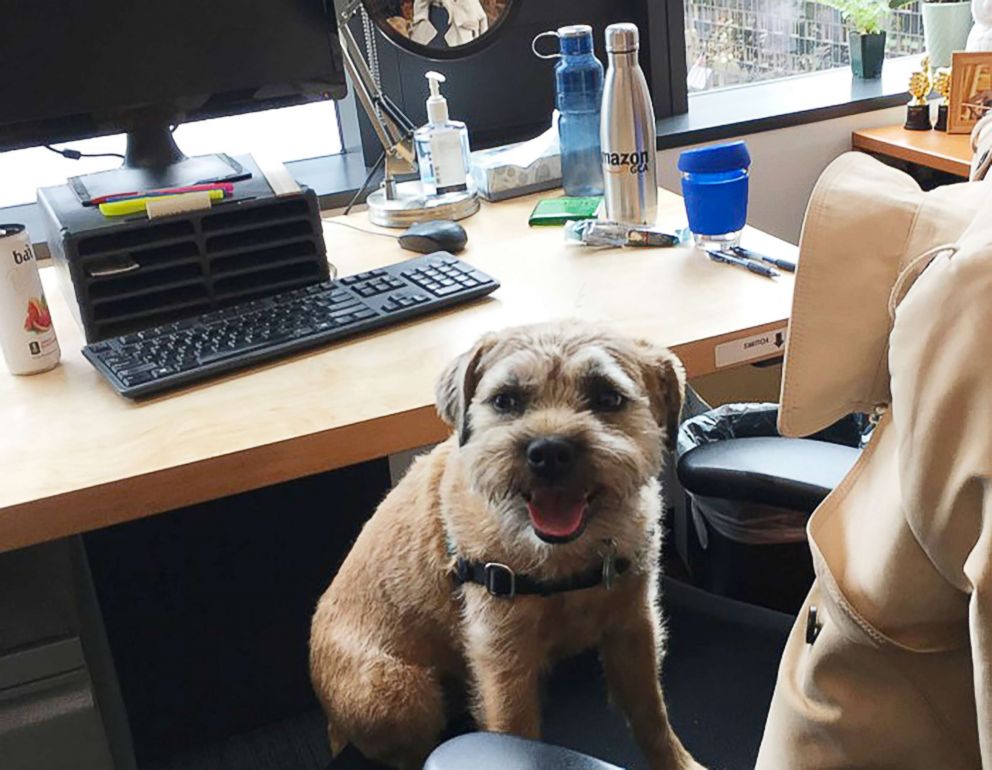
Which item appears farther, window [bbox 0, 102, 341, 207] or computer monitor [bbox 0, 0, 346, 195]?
window [bbox 0, 102, 341, 207]

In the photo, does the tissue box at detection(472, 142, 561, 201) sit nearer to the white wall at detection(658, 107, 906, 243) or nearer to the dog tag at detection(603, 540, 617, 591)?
the white wall at detection(658, 107, 906, 243)

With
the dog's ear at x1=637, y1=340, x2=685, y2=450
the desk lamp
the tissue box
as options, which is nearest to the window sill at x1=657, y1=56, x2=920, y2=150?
the tissue box

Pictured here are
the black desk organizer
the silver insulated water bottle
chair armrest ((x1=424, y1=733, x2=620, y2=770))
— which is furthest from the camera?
the silver insulated water bottle

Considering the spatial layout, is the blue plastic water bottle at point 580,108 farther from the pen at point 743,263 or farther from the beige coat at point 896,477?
the beige coat at point 896,477

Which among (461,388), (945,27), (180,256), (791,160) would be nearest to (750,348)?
(461,388)

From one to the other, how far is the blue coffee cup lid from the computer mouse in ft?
1.09

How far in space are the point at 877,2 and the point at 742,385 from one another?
864mm

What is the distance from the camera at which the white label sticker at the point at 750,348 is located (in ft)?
4.17

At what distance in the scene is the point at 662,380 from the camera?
117 cm

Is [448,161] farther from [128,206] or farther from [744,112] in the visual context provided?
[744,112]

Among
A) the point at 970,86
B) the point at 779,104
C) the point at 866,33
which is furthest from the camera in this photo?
the point at 866,33

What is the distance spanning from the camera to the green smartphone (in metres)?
1.70

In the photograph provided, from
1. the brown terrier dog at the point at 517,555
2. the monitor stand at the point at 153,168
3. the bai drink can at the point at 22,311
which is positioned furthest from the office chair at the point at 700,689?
the monitor stand at the point at 153,168

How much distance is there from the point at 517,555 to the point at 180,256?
1.96ft
